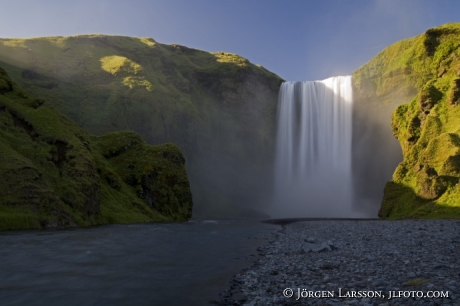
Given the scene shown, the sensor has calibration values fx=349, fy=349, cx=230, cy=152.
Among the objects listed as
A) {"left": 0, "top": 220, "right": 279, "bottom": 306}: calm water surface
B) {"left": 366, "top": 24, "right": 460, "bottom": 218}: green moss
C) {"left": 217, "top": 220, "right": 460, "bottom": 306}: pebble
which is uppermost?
{"left": 366, "top": 24, "right": 460, "bottom": 218}: green moss

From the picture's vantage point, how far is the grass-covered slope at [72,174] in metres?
33.2

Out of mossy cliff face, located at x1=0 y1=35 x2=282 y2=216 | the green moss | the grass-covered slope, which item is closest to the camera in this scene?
the grass-covered slope

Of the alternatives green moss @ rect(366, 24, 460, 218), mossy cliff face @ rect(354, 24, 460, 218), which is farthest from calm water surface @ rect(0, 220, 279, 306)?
mossy cliff face @ rect(354, 24, 460, 218)

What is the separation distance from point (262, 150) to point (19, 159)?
3544 inches

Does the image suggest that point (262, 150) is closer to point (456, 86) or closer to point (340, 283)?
point (456, 86)

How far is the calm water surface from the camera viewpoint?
1037 centimetres

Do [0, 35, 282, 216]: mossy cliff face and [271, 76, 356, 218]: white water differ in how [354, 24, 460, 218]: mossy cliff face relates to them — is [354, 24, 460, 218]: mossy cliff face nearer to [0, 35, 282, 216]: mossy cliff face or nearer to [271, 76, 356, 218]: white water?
[271, 76, 356, 218]: white water

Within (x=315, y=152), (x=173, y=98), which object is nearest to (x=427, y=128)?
(x=315, y=152)

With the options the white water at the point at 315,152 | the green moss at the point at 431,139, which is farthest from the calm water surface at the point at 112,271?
the white water at the point at 315,152

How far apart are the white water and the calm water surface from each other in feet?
256

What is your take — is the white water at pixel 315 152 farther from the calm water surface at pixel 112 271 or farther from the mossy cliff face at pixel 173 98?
the calm water surface at pixel 112 271

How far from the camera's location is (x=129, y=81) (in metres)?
106

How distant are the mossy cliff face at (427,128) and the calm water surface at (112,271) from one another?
3685 cm

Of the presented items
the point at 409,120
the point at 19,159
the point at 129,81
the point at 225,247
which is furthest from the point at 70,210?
the point at 129,81
